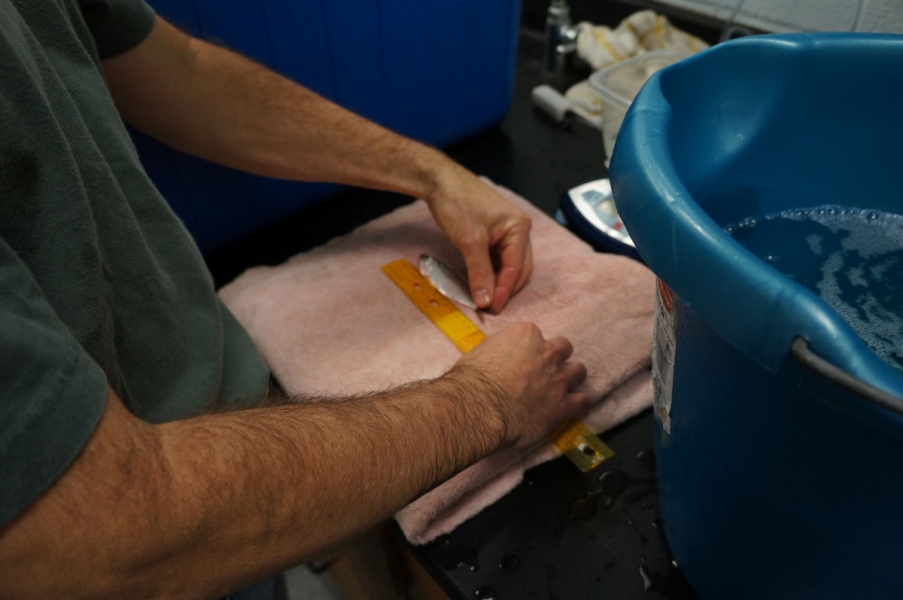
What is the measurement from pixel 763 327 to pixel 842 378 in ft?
0.13

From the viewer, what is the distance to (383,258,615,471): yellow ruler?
0.63 m

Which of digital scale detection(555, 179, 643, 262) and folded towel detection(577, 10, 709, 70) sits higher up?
folded towel detection(577, 10, 709, 70)

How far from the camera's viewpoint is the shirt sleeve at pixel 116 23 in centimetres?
64

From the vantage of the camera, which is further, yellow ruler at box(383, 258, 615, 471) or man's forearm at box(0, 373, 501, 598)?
yellow ruler at box(383, 258, 615, 471)

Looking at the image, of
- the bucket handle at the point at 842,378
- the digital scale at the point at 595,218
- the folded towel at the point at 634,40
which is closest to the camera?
the bucket handle at the point at 842,378

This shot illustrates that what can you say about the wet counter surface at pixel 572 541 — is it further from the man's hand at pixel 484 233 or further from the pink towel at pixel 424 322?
the man's hand at pixel 484 233

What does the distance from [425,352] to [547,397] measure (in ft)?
0.54

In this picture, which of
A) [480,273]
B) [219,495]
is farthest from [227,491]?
[480,273]

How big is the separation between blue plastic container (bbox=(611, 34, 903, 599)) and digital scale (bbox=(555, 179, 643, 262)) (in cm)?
34

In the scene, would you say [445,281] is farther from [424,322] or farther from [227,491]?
[227,491]

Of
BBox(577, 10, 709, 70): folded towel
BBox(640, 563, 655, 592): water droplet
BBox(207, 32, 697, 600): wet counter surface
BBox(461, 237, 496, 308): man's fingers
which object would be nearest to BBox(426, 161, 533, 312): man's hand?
BBox(461, 237, 496, 308): man's fingers

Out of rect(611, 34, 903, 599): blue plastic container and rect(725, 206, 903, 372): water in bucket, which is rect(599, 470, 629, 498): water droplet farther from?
rect(725, 206, 903, 372): water in bucket

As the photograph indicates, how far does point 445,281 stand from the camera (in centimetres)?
80

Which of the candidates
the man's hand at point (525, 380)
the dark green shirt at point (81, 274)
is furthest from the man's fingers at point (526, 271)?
the dark green shirt at point (81, 274)
